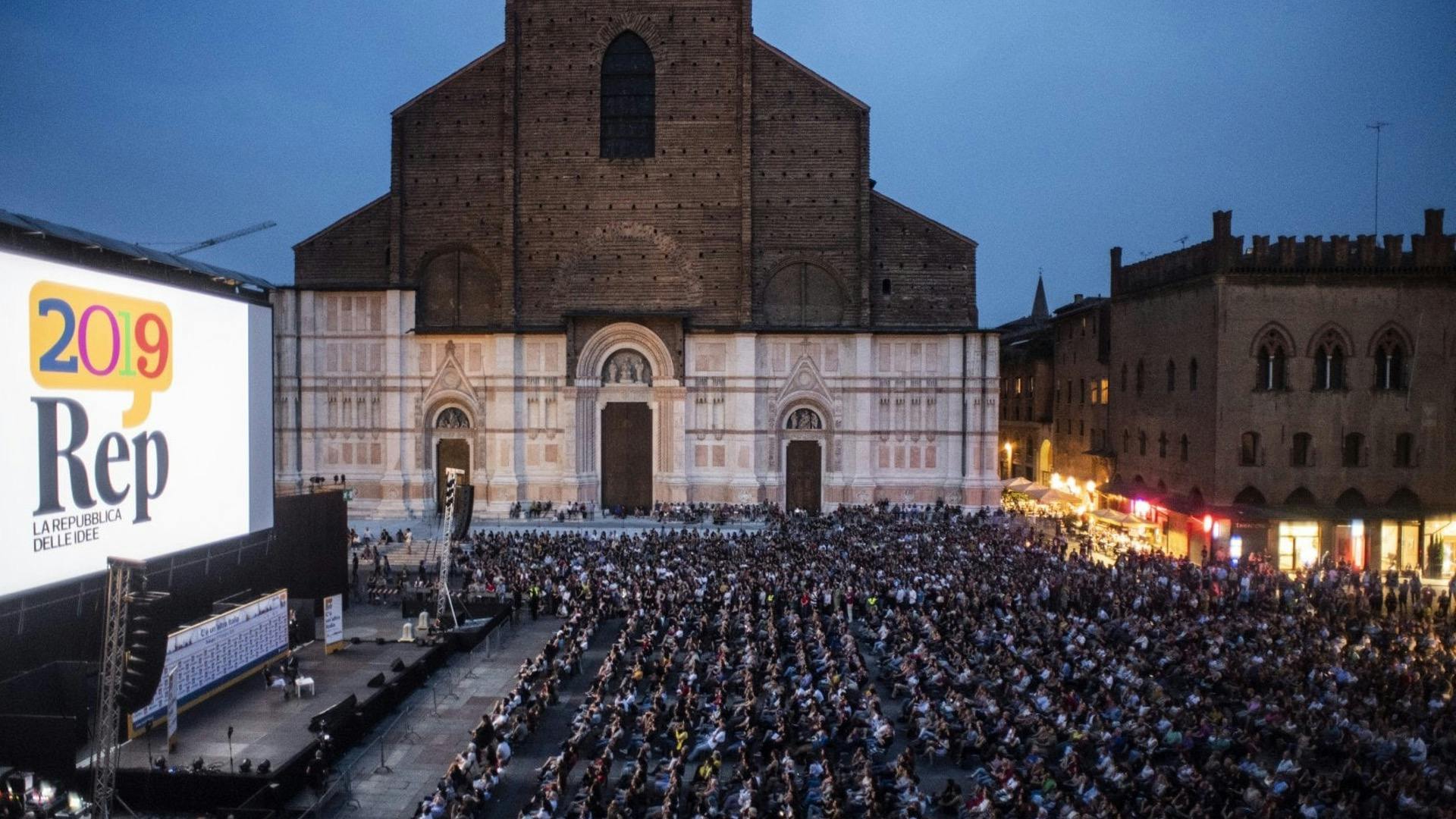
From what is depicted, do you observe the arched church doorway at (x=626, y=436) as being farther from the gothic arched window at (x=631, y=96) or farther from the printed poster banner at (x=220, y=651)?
the printed poster banner at (x=220, y=651)

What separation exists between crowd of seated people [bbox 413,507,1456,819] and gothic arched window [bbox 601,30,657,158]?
21364 millimetres

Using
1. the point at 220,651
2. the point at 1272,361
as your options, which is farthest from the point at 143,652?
the point at 1272,361

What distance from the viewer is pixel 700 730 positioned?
16172mm

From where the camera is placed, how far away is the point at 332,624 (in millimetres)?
22391

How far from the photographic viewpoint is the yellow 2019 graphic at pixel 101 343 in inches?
576

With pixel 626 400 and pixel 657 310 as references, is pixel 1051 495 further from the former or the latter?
pixel 626 400

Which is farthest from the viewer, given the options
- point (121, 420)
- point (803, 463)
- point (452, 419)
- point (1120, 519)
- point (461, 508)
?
point (452, 419)

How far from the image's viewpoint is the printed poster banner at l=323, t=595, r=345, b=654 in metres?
22.3

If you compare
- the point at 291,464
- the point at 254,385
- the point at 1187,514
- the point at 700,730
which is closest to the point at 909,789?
the point at 700,730

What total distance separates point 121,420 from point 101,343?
4.45 ft

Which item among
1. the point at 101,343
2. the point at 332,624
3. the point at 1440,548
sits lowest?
the point at 332,624

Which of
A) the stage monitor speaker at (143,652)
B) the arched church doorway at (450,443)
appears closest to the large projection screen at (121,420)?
the stage monitor speaker at (143,652)

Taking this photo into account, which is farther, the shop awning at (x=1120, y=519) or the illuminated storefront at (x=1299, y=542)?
the shop awning at (x=1120, y=519)

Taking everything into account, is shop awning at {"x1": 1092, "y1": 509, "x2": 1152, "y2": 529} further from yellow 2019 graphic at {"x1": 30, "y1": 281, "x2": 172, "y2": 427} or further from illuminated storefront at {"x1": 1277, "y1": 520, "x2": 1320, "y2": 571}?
yellow 2019 graphic at {"x1": 30, "y1": 281, "x2": 172, "y2": 427}
